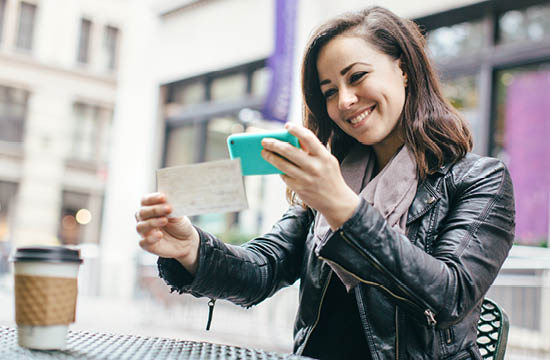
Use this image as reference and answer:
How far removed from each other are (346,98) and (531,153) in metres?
4.84

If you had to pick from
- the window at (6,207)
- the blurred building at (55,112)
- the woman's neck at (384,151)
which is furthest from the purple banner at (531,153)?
the window at (6,207)

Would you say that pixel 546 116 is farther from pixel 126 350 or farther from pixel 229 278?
pixel 126 350

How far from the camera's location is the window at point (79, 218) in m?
20.6

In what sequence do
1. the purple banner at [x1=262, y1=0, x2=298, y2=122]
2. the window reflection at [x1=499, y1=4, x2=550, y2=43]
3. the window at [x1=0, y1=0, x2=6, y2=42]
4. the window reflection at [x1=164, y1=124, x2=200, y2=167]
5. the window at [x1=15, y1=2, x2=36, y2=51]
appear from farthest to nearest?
the window at [x1=15, y1=2, x2=36, y2=51] < the window at [x1=0, y1=0, x2=6, y2=42] < the window reflection at [x1=164, y1=124, x2=200, y2=167] < the purple banner at [x1=262, y1=0, x2=298, y2=122] < the window reflection at [x1=499, y1=4, x2=550, y2=43]

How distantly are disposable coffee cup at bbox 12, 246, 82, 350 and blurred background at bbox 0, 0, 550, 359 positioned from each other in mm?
1464

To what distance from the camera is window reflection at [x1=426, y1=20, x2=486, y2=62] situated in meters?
6.34

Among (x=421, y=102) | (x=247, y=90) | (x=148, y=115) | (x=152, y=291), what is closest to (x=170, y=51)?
(x=148, y=115)

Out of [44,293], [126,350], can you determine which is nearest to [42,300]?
[44,293]

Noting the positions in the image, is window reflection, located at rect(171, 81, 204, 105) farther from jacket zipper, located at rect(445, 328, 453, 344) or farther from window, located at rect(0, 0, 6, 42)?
window, located at rect(0, 0, 6, 42)

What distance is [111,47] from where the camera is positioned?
21.0 meters

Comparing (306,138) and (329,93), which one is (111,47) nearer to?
(329,93)

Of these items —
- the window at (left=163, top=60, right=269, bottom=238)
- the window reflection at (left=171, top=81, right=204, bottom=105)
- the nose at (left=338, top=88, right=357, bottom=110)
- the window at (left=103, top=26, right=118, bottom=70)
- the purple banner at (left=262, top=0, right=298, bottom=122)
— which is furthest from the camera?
the window at (left=103, top=26, right=118, bottom=70)

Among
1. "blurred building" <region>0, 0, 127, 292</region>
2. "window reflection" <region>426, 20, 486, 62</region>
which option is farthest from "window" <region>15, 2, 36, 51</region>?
"window reflection" <region>426, 20, 486, 62</region>

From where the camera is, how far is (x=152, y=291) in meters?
7.88
